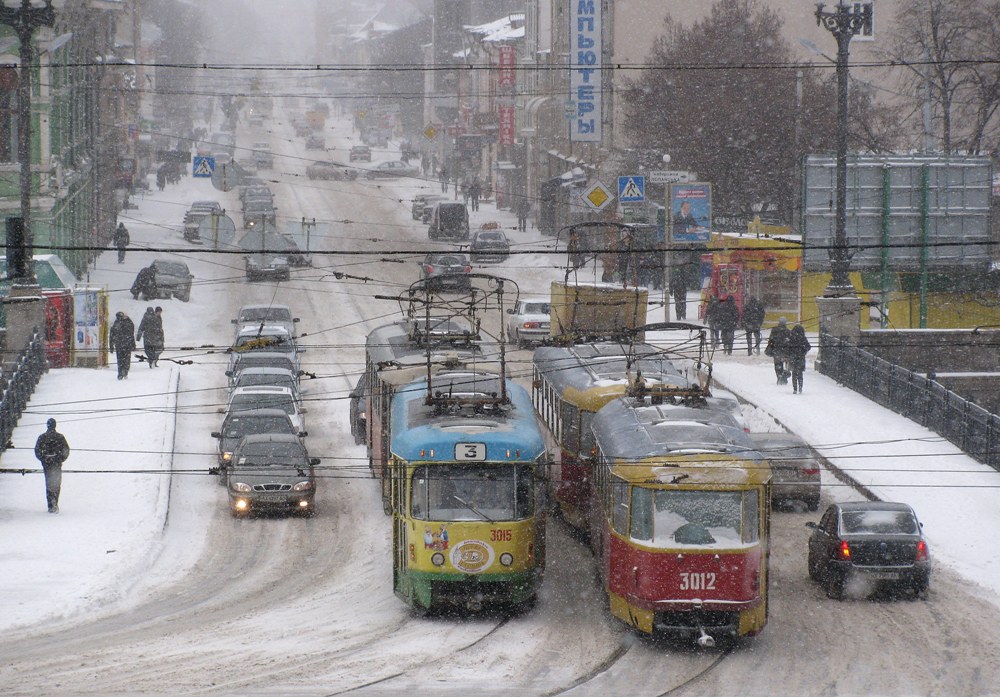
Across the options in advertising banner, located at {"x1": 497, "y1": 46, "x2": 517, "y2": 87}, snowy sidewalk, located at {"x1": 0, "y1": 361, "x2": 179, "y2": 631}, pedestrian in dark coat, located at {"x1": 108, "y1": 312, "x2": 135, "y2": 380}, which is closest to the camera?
snowy sidewalk, located at {"x1": 0, "y1": 361, "x2": 179, "y2": 631}

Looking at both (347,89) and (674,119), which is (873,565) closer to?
(674,119)

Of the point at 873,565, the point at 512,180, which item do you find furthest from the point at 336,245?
the point at 873,565

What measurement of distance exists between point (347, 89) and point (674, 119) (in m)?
115

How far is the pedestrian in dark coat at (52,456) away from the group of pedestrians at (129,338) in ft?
27.8

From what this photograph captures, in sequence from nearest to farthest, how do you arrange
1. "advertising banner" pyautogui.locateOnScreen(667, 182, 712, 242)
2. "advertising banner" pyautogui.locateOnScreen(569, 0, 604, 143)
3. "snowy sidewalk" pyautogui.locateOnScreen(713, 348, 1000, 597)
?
"snowy sidewalk" pyautogui.locateOnScreen(713, 348, 1000, 597) → "advertising banner" pyautogui.locateOnScreen(667, 182, 712, 242) → "advertising banner" pyautogui.locateOnScreen(569, 0, 604, 143)

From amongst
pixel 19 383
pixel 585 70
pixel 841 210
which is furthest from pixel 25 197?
pixel 585 70

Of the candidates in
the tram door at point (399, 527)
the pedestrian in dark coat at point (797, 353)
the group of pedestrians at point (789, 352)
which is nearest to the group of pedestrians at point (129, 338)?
the group of pedestrians at point (789, 352)

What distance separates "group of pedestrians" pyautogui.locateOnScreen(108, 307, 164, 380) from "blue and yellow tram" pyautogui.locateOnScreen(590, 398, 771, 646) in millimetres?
17370

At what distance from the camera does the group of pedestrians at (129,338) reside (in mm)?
35344

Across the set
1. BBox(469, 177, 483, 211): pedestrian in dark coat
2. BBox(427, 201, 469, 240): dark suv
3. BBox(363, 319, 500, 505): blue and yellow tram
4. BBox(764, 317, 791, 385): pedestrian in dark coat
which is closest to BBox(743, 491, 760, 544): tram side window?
BBox(363, 319, 500, 505): blue and yellow tram

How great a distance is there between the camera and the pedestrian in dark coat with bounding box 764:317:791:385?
114 feet

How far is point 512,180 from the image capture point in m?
83.8

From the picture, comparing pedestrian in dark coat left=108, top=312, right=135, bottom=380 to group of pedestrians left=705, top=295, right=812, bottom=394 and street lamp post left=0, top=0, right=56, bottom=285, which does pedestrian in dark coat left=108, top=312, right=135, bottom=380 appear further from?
group of pedestrians left=705, top=295, right=812, bottom=394

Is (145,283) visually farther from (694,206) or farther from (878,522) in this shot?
(878,522)
